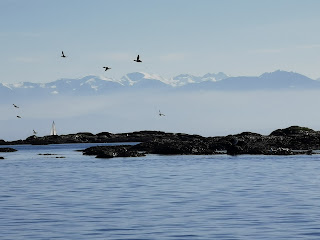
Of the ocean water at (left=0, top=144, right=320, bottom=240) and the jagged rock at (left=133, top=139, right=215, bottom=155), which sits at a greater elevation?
the jagged rock at (left=133, top=139, right=215, bottom=155)

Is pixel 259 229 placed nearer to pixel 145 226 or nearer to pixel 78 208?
pixel 145 226

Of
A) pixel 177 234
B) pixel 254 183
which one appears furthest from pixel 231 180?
pixel 177 234

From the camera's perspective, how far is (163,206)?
3803 cm

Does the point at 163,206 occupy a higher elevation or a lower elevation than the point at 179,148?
lower

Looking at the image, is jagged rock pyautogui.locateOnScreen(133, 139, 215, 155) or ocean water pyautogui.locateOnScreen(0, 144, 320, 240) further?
jagged rock pyautogui.locateOnScreen(133, 139, 215, 155)

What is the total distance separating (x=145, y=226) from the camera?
1193 inches

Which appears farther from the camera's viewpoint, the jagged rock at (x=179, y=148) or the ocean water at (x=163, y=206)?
the jagged rock at (x=179, y=148)

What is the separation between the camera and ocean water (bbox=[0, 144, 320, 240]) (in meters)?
28.7

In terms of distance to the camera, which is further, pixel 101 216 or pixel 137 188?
pixel 137 188

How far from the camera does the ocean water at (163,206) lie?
94.2ft

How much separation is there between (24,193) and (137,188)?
27.7 feet

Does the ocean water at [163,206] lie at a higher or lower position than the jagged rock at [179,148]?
lower

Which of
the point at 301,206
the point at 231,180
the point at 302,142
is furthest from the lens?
the point at 302,142

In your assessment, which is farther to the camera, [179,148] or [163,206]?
[179,148]
